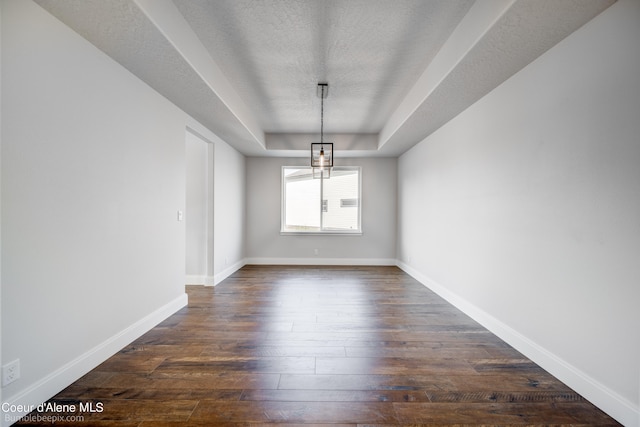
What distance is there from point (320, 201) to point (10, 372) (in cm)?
547

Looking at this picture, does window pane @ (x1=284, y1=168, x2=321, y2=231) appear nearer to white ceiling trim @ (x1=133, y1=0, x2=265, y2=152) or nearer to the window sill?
the window sill

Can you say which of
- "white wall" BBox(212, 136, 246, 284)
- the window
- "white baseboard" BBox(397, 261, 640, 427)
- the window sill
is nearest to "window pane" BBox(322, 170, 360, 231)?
the window

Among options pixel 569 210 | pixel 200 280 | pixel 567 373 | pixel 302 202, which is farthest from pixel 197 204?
pixel 567 373

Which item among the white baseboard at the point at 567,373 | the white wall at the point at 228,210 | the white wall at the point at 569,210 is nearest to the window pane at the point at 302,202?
the white wall at the point at 228,210

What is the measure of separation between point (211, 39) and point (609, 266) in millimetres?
3468

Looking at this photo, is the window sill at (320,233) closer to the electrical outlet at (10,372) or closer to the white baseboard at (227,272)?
the white baseboard at (227,272)

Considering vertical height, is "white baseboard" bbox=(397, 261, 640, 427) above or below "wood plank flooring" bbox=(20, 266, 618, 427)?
above

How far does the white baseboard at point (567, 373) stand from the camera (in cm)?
164

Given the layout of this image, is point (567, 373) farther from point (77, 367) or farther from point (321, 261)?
point (321, 261)

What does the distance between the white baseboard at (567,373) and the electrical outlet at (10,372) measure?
3.51 metres

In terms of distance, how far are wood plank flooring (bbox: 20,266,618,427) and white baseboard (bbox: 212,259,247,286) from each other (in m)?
1.25

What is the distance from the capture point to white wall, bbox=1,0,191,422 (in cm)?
165

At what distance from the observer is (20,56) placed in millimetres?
1666

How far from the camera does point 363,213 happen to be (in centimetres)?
652
